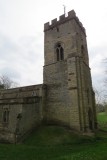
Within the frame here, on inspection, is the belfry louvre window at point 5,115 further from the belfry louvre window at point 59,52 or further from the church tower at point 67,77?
the belfry louvre window at point 59,52

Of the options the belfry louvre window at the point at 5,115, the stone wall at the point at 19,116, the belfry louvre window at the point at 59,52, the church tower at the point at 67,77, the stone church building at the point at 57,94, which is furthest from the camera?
the belfry louvre window at the point at 59,52

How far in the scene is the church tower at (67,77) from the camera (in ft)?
74.5

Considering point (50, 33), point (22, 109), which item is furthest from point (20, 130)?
point (50, 33)

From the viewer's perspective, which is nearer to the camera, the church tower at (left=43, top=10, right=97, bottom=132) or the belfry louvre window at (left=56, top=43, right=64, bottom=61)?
the church tower at (left=43, top=10, right=97, bottom=132)

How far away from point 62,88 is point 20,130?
8269 millimetres

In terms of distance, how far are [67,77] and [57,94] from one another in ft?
9.37

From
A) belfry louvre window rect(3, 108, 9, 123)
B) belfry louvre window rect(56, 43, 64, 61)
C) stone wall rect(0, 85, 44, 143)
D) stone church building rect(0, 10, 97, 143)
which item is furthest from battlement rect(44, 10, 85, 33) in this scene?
belfry louvre window rect(3, 108, 9, 123)

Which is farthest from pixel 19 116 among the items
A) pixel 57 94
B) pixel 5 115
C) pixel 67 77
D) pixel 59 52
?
pixel 59 52

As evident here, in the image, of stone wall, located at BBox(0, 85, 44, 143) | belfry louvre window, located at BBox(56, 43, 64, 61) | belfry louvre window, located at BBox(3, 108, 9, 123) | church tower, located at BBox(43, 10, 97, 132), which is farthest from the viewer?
belfry louvre window, located at BBox(56, 43, 64, 61)

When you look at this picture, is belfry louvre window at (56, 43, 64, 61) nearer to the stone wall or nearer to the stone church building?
the stone church building

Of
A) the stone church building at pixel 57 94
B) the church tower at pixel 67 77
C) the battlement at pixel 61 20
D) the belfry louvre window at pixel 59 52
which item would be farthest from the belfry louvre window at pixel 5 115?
the battlement at pixel 61 20

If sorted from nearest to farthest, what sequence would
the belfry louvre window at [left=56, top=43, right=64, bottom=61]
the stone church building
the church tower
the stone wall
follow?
1. the stone wall
2. the stone church building
3. the church tower
4. the belfry louvre window at [left=56, top=43, right=64, bottom=61]

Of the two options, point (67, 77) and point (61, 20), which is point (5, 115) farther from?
point (61, 20)

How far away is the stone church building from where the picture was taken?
21.5 m
